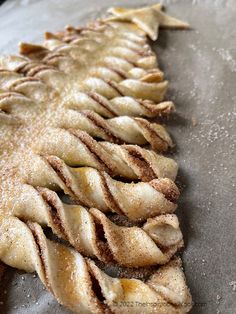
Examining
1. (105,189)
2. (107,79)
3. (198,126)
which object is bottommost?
(198,126)

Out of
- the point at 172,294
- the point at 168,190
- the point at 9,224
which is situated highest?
the point at 9,224

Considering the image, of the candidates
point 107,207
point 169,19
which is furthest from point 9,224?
point 169,19

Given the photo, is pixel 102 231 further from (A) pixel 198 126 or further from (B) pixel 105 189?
(A) pixel 198 126

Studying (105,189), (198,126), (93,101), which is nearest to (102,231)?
(105,189)

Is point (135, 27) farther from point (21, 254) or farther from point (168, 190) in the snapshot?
point (21, 254)

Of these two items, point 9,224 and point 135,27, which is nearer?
point 9,224

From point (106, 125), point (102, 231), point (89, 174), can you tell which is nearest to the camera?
point (102, 231)
